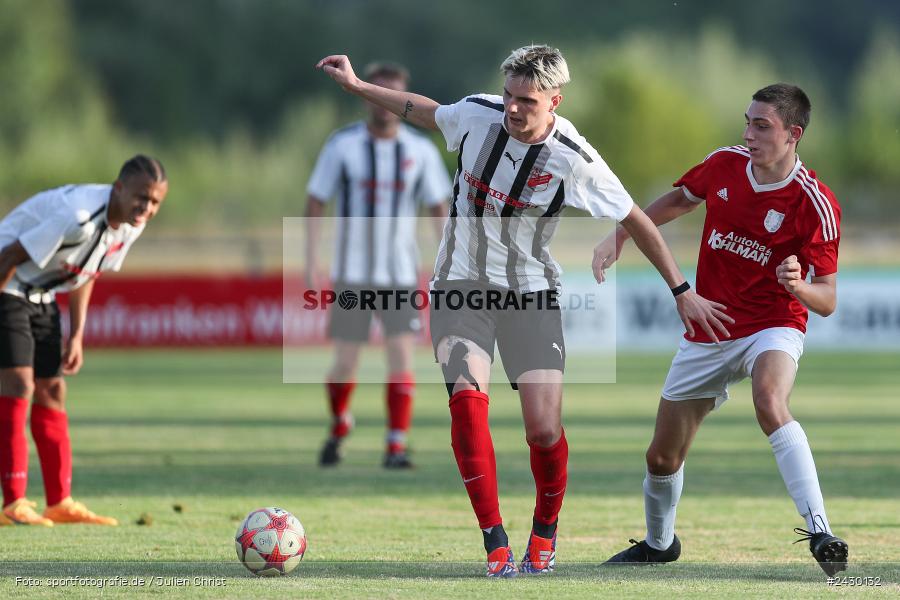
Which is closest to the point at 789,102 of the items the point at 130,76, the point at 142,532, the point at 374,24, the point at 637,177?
the point at 142,532

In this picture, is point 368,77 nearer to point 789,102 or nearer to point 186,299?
point 789,102

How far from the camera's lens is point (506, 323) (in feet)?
20.6

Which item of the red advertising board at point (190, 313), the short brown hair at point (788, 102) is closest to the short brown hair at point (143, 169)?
the short brown hair at point (788, 102)

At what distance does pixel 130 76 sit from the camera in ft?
206

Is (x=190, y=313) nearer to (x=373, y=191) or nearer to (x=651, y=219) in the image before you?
(x=373, y=191)

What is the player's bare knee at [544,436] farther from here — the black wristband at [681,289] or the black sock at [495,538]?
the black wristband at [681,289]

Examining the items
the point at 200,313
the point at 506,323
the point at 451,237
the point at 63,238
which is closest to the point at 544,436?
the point at 506,323

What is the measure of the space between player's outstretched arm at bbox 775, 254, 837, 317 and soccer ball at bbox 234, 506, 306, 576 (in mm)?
2255

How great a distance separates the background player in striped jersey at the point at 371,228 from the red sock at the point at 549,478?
4.02m

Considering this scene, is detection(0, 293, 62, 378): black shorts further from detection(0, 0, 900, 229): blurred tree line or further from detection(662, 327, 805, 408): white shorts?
detection(0, 0, 900, 229): blurred tree line

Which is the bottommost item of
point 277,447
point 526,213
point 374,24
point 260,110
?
point 277,447

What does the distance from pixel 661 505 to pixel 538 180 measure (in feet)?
5.03

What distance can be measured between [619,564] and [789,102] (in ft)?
6.93

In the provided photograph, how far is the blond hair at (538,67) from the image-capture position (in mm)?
5809
